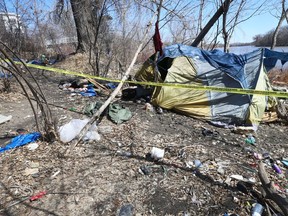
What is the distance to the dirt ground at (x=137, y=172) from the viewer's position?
6.89 ft

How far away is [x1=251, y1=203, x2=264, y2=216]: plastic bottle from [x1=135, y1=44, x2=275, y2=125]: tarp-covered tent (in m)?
2.53

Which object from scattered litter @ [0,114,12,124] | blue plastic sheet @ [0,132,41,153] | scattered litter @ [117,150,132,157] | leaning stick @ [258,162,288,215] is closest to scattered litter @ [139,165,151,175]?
scattered litter @ [117,150,132,157]

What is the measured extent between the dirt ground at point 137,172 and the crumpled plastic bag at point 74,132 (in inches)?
4.2

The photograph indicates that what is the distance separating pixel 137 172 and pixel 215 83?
292cm

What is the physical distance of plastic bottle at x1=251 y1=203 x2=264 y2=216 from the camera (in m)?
1.99

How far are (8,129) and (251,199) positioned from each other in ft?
13.3

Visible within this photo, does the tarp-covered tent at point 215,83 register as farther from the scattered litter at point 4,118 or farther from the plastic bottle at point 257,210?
the scattered litter at point 4,118

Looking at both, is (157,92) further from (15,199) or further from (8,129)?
(15,199)

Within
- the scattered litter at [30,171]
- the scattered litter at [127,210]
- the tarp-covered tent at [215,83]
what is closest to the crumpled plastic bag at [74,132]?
the scattered litter at [30,171]

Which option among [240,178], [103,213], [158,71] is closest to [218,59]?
[158,71]

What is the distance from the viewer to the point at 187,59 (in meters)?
4.60

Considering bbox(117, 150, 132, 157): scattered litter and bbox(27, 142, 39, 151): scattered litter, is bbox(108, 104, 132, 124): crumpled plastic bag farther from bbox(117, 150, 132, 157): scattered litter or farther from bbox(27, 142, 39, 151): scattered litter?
bbox(27, 142, 39, 151): scattered litter

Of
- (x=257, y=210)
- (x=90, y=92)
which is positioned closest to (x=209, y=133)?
(x=257, y=210)

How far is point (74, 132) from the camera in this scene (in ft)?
10.6
